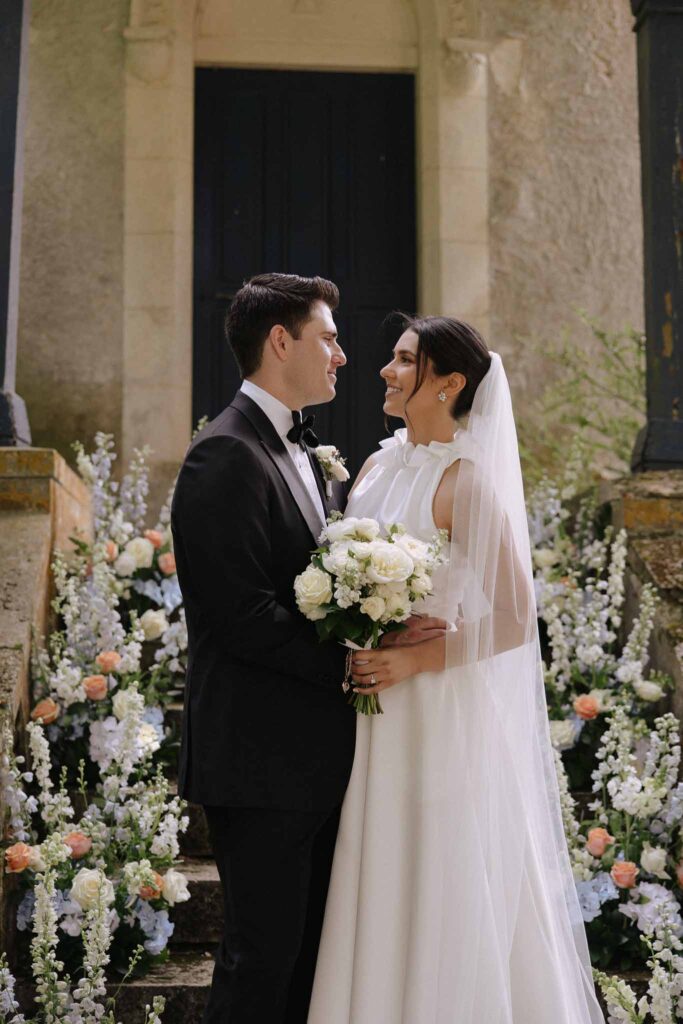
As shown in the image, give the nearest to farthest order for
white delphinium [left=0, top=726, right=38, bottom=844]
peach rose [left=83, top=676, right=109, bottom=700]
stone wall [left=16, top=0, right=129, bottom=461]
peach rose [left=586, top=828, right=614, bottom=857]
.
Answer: white delphinium [left=0, top=726, right=38, bottom=844] → peach rose [left=586, top=828, right=614, bottom=857] → peach rose [left=83, top=676, right=109, bottom=700] → stone wall [left=16, top=0, right=129, bottom=461]

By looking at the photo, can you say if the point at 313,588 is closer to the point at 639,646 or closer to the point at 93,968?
the point at 93,968

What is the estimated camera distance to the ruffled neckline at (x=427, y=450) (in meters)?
3.18

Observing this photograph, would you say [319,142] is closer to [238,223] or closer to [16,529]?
[238,223]

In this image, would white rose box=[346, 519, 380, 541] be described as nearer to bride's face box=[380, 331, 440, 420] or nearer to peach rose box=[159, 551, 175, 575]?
bride's face box=[380, 331, 440, 420]

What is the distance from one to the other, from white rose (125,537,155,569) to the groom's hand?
6.64 feet

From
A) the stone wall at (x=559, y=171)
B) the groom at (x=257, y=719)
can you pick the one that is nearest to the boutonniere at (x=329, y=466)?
the groom at (x=257, y=719)

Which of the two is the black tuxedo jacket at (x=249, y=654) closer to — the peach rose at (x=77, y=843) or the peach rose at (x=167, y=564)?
the peach rose at (x=77, y=843)

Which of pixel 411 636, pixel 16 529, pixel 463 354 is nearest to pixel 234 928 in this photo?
pixel 411 636

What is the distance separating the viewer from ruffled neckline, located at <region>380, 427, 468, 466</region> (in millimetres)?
3184

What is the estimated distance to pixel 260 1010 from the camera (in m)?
2.72

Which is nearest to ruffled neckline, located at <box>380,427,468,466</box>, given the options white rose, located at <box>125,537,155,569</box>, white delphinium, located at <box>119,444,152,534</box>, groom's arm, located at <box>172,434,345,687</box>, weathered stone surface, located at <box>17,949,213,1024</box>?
groom's arm, located at <box>172,434,345,687</box>

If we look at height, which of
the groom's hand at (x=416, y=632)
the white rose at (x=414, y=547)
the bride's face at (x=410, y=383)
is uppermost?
the bride's face at (x=410, y=383)

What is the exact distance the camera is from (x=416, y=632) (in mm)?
2943

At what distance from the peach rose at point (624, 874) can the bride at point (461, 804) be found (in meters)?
0.38
